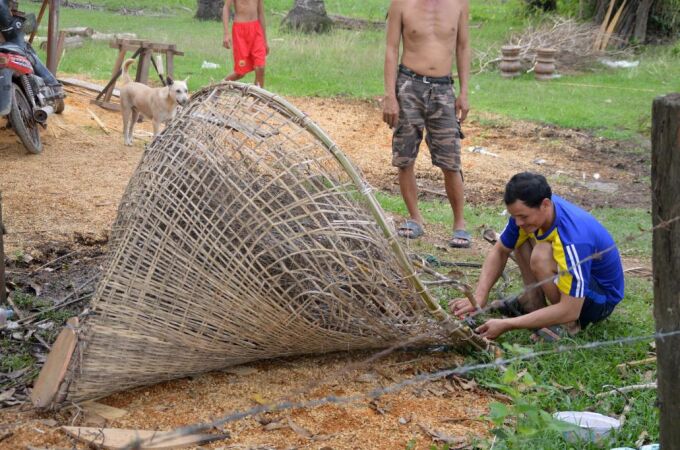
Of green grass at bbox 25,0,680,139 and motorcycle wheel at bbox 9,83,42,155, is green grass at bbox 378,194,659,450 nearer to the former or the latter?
motorcycle wheel at bbox 9,83,42,155

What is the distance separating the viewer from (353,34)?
18891mm

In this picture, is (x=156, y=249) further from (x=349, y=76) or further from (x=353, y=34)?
(x=353, y=34)

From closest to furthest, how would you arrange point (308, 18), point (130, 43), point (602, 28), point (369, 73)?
point (130, 43) → point (369, 73) → point (602, 28) → point (308, 18)

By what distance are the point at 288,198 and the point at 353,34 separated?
15.5 meters

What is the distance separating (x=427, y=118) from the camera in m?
6.51

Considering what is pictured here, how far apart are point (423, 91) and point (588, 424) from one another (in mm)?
3375

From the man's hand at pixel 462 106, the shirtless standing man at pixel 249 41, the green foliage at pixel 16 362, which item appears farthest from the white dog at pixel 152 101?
the green foliage at pixel 16 362

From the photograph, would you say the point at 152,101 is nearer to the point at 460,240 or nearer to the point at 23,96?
the point at 23,96

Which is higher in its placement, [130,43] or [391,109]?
[391,109]

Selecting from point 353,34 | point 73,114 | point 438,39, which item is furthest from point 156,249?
point 353,34

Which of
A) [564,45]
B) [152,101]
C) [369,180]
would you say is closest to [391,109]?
[369,180]

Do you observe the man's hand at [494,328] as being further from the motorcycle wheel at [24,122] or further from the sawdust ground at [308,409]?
the motorcycle wheel at [24,122]

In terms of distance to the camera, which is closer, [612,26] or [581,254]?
[581,254]

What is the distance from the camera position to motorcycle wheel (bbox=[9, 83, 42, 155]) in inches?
320
